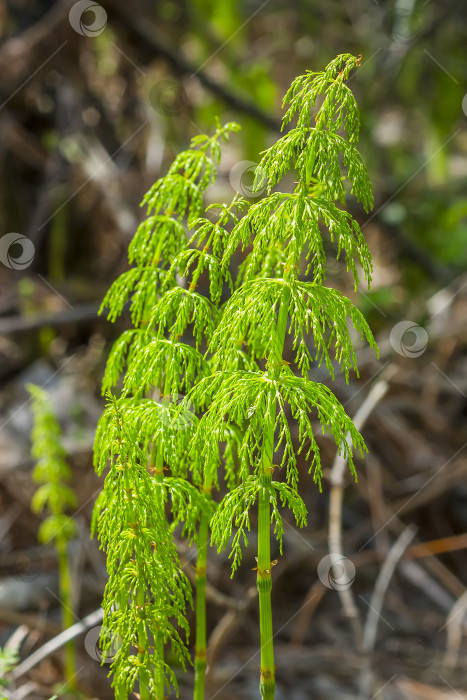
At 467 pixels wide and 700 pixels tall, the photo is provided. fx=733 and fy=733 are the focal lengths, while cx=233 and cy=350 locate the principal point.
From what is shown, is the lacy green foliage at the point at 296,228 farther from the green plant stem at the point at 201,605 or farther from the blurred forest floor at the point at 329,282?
the blurred forest floor at the point at 329,282

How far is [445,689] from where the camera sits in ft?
8.33

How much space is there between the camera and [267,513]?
91 cm

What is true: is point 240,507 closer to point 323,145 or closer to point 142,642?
point 142,642

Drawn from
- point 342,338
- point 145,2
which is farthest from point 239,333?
point 145,2

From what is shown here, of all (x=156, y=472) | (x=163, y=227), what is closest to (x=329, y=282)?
(x=163, y=227)

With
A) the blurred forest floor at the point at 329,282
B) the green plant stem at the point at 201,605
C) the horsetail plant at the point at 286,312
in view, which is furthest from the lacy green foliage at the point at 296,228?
the blurred forest floor at the point at 329,282

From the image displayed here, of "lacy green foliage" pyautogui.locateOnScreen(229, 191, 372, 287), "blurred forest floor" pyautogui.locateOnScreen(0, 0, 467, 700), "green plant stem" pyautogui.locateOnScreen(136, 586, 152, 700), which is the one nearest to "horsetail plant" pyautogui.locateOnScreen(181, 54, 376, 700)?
"lacy green foliage" pyautogui.locateOnScreen(229, 191, 372, 287)

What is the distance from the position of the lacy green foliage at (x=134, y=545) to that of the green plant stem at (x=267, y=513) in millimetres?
103

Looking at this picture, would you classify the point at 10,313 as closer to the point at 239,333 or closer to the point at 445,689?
the point at 445,689

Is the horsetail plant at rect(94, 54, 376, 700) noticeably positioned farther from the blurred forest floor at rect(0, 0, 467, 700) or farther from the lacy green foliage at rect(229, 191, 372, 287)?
the blurred forest floor at rect(0, 0, 467, 700)

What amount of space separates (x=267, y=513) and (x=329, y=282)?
9.51 ft

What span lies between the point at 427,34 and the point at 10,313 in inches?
113

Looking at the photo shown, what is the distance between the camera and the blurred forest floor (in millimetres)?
2596

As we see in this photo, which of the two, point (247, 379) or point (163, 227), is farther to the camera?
point (163, 227)
